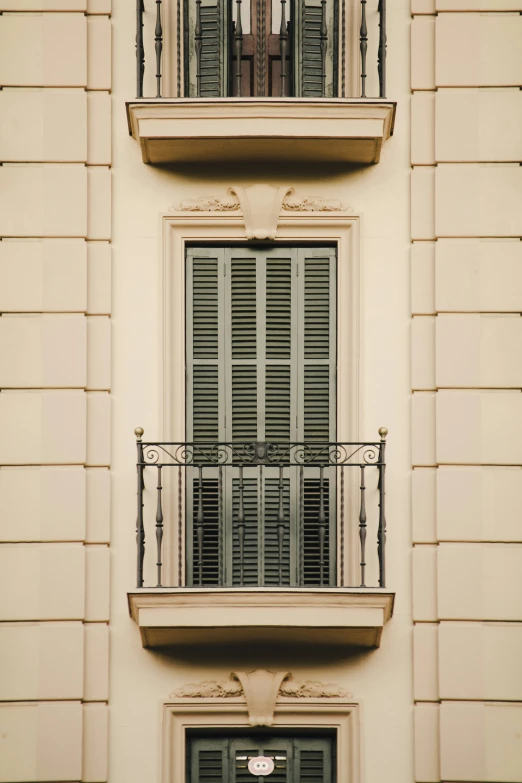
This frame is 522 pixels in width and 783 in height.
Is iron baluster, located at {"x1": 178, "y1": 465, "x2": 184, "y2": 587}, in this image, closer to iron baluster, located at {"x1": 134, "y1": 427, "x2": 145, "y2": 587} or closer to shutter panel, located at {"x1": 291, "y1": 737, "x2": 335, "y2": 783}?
iron baluster, located at {"x1": 134, "y1": 427, "x2": 145, "y2": 587}

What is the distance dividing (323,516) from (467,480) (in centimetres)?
112

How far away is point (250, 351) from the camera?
35.3 feet

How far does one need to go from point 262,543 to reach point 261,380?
1307mm

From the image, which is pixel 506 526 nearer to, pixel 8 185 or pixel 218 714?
pixel 218 714

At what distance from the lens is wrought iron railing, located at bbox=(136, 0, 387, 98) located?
34.7 feet

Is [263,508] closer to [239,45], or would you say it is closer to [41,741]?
[41,741]

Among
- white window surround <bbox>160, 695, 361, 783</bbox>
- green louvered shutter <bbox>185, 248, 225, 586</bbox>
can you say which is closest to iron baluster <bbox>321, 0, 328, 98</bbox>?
green louvered shutter <bbox>185, 248, 225, 586</bbox>

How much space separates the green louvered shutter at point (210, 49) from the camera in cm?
1105

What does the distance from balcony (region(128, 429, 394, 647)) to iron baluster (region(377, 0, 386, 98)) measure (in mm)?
2687

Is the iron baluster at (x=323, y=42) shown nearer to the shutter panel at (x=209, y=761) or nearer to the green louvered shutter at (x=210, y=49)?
the green louvered shutter at (x=210, y=49)

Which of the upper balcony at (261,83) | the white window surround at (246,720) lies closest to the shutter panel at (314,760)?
the white window surround at (246,720)

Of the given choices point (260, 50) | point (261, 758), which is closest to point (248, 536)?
point (261, 758)

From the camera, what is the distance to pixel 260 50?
11.1m

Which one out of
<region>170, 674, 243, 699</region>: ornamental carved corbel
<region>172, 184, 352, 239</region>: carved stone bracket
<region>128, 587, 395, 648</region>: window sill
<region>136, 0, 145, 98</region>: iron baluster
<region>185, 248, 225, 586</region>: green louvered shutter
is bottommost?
<region>170, 674, 243, 699</region>: ornamental carved corbel
